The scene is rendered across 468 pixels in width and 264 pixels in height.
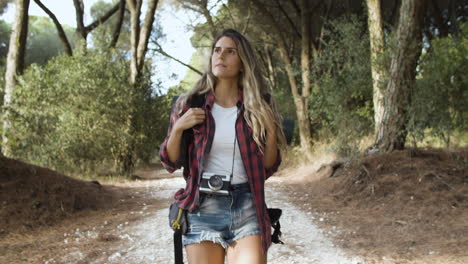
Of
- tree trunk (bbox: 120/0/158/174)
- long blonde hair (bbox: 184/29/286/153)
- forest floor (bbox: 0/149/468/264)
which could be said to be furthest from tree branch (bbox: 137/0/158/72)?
long blonde hair (bbox: 184/29/286/153)

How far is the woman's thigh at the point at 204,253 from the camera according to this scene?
7.14 ft

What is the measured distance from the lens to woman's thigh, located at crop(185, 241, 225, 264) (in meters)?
2.18

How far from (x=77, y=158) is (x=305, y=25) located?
356 inches

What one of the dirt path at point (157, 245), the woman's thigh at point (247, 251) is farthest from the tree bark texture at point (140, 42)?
the woman's thigh at point (247, 251)

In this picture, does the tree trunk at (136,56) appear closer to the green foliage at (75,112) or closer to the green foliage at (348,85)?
the green foliage at (75,112)

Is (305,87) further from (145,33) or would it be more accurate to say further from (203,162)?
(203,162)

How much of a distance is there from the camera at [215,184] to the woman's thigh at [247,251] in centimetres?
26

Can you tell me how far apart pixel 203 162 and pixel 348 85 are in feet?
35.6

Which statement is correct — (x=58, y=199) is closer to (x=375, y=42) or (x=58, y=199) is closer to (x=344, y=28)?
(x=375, y=42)

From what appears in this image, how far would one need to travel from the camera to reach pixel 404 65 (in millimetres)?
8078

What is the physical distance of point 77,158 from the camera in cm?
1230

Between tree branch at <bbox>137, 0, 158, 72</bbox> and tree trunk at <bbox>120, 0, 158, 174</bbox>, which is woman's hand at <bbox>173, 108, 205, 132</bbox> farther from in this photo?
tree branch at <bbox>137, 0, 158, 72</bbox>

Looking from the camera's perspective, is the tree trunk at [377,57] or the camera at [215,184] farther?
the tree trunk at [377,57]

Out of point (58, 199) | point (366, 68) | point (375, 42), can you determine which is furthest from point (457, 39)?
point (58, 199)
